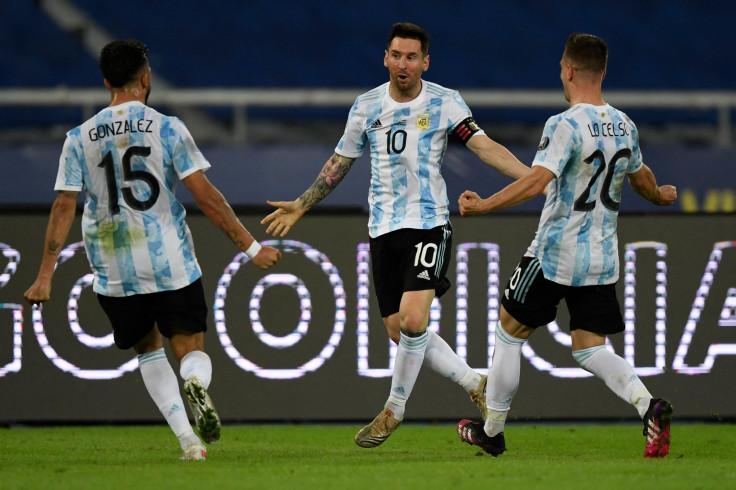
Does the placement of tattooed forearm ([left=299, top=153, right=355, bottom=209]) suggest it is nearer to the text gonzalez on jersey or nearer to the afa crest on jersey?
the afa crest on jersey

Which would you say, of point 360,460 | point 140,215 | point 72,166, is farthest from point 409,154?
point 72,166

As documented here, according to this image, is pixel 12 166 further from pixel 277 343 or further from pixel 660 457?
pixel 660 457

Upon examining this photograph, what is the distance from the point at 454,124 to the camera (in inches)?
247

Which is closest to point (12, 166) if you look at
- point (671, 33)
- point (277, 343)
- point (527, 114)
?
point (277, 343)

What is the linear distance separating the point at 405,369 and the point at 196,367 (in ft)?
3.75

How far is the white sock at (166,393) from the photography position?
18.8 feet

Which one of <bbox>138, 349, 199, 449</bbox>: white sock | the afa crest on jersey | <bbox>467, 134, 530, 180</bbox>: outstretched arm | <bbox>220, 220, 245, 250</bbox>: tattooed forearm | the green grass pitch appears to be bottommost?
the green grass pitch

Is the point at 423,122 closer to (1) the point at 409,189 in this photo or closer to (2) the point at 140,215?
(1) the point at 409,189

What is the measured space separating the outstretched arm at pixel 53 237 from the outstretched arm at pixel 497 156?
77.4 inches

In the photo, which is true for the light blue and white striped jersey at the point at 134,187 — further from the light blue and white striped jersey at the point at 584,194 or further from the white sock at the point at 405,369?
the light blue and white striped jersey at the point at 584,194

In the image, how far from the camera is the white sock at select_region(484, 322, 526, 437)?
6000 mm

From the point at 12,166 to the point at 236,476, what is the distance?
4.63 metres

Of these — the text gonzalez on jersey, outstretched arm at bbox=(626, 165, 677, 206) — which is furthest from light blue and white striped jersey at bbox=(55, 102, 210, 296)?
outstretched arm at bbox=(626, 165, 677, 206)

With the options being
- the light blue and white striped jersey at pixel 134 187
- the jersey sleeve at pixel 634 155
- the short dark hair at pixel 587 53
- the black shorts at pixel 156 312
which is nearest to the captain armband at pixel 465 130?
the short dark hair at pixel 587 53
